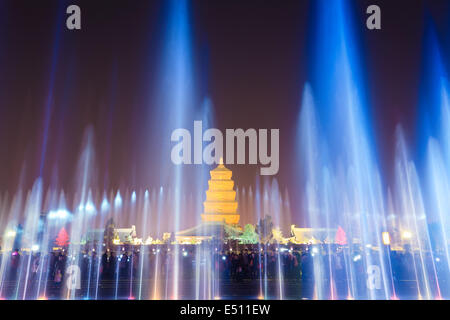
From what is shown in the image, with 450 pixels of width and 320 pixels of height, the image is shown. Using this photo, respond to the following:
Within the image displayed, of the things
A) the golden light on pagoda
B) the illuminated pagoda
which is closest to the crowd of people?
the illuminated pagoda

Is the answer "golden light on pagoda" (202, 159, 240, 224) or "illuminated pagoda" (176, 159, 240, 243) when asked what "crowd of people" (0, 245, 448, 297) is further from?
"golden light on pagoda" (202, 159, 240, 224)

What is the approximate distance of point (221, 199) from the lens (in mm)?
63219

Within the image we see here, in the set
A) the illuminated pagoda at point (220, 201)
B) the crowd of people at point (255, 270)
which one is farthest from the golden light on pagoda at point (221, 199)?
the crowd of people at point (255, 270)

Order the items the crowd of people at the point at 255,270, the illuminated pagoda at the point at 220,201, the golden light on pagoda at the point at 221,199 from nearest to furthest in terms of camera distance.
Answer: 1. the crowd of people at the point at 255,270
2. the illuminated pagoda at the point at 220,201
3. the golden light on pagoda at the point at 221,199

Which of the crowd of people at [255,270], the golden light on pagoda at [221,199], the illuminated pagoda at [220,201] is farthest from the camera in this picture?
the golden light on pagoda at [221,199]

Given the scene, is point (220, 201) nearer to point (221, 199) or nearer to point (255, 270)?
point (221, 199)

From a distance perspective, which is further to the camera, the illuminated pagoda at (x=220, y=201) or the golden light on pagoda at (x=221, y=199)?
the golden light on pagoda at (x=221, y=199)

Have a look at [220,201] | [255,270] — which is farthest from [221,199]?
[255,270]

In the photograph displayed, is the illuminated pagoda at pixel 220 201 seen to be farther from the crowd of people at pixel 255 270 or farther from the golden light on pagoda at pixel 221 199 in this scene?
the crowd of people at pixel 255 270

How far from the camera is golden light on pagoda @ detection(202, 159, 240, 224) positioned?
2462 inches

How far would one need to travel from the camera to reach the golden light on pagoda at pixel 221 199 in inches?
2462

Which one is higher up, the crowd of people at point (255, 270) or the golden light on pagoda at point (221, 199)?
the golden light on pagoda at point (221, 199)
